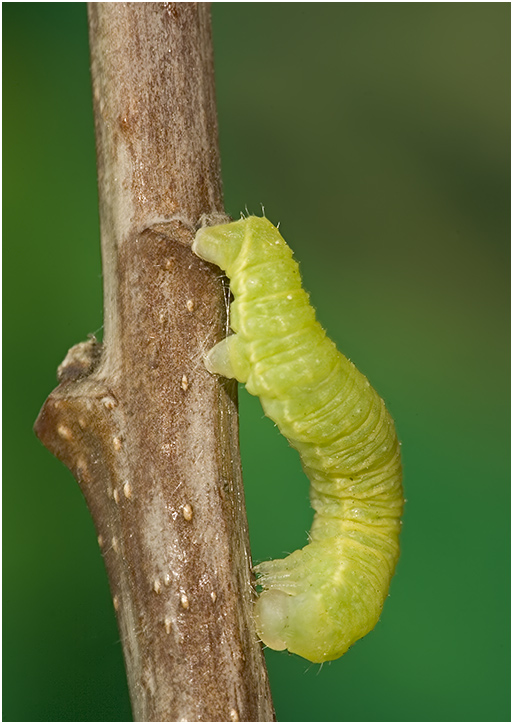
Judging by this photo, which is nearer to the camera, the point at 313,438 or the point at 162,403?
the point at 162,403

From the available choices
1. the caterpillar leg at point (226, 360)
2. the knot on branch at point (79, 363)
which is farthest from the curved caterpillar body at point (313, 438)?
the knot on branch at point (79, 363)

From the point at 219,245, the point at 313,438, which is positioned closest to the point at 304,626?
the point at 313,438

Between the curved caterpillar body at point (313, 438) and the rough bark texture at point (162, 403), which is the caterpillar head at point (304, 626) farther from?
the rough bark texture at point (162, 403)

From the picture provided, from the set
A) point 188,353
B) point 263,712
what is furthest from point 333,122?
point 263,712

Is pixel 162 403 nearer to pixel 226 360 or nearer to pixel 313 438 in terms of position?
pixel 226 360

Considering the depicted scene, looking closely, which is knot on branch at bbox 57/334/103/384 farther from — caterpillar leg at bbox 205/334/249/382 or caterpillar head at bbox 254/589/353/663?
caterpillar head at bbox 254/589/353/663

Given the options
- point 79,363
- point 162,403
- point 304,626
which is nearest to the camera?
point 162,403

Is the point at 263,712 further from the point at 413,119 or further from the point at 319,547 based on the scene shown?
the point at 413,119
